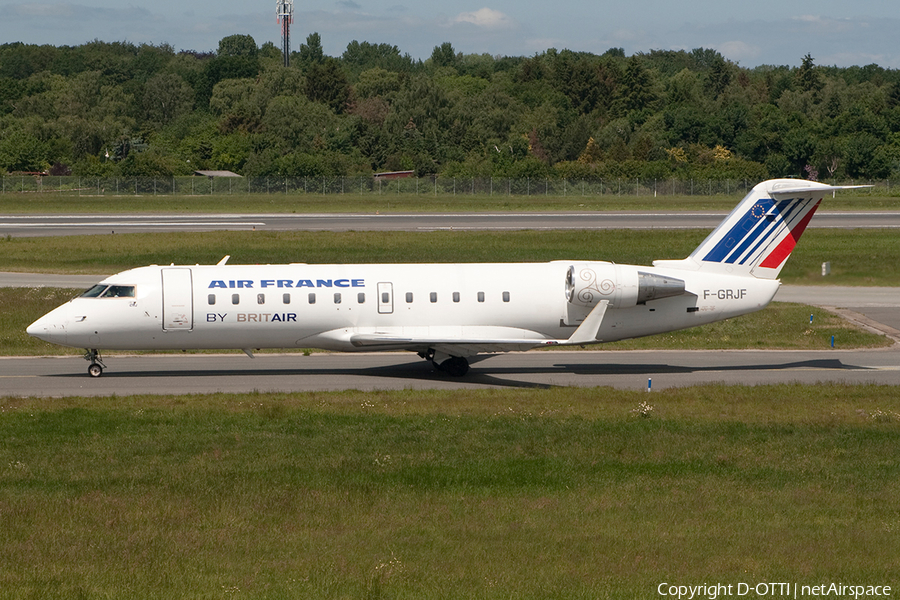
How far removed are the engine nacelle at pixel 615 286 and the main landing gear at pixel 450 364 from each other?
11.8 ft

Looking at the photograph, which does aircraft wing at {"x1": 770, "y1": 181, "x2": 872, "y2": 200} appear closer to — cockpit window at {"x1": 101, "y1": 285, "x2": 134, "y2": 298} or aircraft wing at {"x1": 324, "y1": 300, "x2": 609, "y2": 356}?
aircraft wing at {"x1": 324, "y1": 300, "x2": 609, "y2": 356}

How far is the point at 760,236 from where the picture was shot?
29922 mm

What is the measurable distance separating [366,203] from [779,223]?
69.4 m

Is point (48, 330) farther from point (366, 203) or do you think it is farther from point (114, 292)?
point (366, 203)

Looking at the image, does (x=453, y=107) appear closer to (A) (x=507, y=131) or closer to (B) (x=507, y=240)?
(A) (x=507, y=131)

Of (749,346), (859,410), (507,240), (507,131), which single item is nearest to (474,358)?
(749,346)

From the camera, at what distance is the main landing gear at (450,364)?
2925 cm

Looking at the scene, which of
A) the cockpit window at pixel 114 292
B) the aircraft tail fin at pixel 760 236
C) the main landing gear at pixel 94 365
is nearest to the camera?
the cockpit window at pixel 114 292

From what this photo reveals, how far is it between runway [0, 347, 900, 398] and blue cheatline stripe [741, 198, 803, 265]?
361 cm

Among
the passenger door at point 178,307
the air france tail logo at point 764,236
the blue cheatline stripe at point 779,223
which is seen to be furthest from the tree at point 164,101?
the blue cheatline stripe at point 779,223

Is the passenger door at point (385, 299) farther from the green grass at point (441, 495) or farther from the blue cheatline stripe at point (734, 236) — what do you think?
the blue cheatline stripe at point (734, 236)

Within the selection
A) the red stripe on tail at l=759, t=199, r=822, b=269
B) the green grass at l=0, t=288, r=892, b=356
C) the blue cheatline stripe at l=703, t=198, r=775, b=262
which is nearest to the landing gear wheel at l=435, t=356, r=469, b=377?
the green grass at l=0, t=288, r=892, b=356

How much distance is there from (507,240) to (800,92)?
4367 inches
